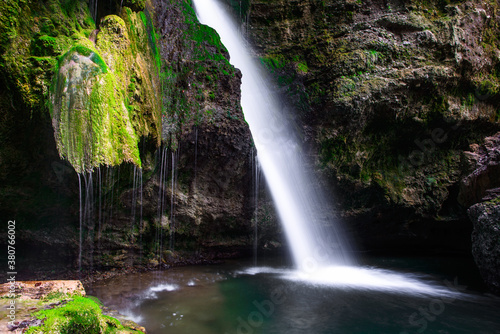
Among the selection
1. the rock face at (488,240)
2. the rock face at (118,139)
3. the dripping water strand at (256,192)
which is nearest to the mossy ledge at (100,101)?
the rock face at (118,139)

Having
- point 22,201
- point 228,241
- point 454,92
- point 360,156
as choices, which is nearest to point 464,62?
point 454,92

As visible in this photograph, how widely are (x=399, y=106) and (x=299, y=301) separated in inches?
257

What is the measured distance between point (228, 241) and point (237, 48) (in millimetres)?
6654

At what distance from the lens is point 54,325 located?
283 cm

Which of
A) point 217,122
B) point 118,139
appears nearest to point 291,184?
point 217,122

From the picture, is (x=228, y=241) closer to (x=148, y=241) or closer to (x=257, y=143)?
(x=148, y=241)

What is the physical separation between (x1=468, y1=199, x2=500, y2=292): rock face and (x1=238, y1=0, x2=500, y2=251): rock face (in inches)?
105

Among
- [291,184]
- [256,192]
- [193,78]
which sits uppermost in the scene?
[193,78]

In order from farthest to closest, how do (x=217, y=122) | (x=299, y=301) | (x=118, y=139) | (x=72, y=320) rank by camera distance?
(x=217, y=122) → (x=299, y=301) → (x=118, y=139) → (x=72, y=320)

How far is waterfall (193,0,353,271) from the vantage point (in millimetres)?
8625

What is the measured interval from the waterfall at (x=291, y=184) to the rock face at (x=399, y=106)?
19.7 inches

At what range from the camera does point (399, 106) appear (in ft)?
29.3

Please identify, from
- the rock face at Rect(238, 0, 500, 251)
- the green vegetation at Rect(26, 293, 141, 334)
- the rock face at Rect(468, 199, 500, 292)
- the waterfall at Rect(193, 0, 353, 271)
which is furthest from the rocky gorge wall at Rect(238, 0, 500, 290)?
the green vegetation at Rect(26, 293, 141, 334)

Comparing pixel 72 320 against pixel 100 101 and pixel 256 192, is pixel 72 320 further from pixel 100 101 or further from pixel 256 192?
pixel 256 192
